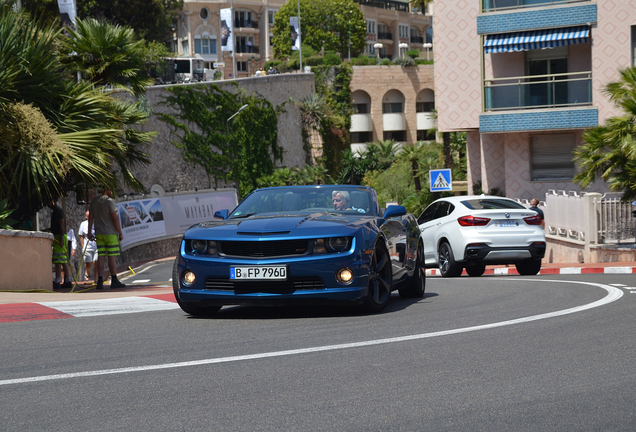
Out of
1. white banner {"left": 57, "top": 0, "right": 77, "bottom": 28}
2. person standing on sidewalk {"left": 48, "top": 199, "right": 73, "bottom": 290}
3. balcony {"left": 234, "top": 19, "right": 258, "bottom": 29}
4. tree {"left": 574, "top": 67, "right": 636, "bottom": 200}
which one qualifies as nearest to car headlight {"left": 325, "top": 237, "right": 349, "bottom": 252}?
person standing on sidewalk {"left": 48, "top": 199, "right": 73, "bottom": 290}

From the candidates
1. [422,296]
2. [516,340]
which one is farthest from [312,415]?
[422,296]

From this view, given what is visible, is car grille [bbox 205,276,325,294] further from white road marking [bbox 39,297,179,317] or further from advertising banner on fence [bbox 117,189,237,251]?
advertising banner on fence [bbox 117,189,237,251]

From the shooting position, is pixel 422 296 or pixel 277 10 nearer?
pixel 422 296

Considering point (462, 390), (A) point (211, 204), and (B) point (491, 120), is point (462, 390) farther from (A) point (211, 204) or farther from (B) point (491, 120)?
(A) point (211, 204)

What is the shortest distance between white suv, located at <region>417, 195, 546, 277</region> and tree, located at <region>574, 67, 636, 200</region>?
536cm

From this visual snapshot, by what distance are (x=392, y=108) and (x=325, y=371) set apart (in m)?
82.0

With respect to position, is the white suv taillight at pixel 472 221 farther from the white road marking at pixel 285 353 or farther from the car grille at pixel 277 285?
the car grille at pixel 277 285

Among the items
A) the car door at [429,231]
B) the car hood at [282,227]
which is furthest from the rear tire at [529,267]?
the car hood at [282,227]

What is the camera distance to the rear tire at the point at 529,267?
55.5 ft

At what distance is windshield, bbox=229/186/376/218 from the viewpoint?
31.3 ft

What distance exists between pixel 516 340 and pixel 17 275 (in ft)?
27.8

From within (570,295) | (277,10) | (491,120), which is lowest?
(570,295)

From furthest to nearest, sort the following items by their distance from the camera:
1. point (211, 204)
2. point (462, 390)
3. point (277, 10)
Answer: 1. point (277, 10)
2. point (211, 204)
3. point (462, 390)

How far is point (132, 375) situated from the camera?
17.7ft
